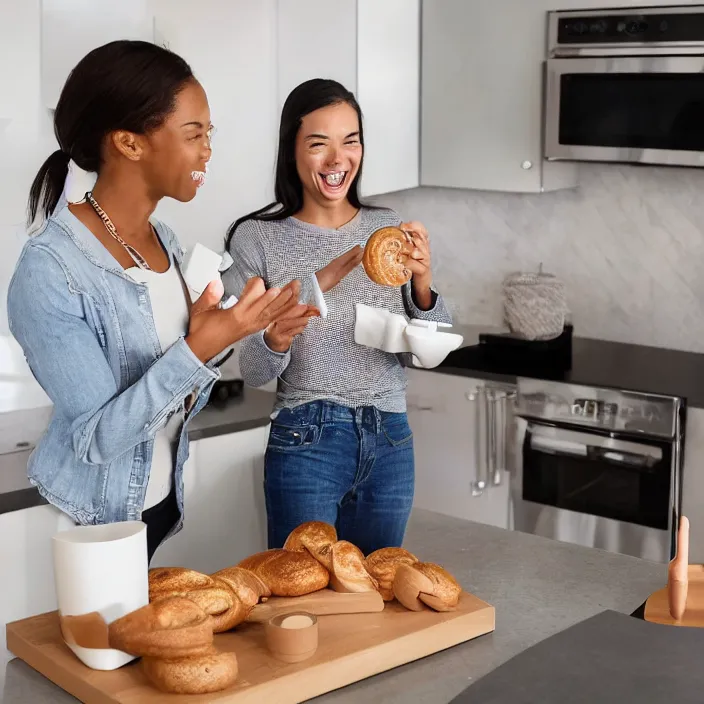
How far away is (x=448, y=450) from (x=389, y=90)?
1195mm

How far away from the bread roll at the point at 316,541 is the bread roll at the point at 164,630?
23 centimetres

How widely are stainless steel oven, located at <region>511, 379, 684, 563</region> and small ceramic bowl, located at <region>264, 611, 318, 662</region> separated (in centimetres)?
197

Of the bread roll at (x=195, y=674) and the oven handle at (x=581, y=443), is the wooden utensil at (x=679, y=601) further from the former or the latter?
the oven handle at (x=581, y=443)

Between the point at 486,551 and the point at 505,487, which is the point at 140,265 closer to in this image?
the point at 486,551

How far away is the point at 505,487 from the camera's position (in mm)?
3451

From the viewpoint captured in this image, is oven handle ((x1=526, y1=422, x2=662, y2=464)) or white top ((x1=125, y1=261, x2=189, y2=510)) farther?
oven handle ((x1=526, y1=422, x2=662, y2=464))

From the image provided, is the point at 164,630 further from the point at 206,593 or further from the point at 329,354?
the point at 329,354

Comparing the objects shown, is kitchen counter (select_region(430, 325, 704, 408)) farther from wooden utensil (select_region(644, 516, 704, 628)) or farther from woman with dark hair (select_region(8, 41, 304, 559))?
woman with dark hair (select_region(8, 41, 304, 559))

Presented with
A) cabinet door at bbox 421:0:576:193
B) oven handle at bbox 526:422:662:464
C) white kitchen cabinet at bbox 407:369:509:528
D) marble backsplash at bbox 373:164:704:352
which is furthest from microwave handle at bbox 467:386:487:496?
cabinet door at bbox 421:0:576:193

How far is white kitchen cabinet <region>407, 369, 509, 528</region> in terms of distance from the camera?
3463 mm

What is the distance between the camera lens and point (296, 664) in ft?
4.24

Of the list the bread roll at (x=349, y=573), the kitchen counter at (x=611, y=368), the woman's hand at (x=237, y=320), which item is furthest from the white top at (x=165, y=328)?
the kitchen counter at (x=611, y=368)

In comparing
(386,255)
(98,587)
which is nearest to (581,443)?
(386,255)

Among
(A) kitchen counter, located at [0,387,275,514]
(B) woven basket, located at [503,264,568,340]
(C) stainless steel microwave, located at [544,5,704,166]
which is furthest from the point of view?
(B) woven basket, located at [503,264,568,340]
